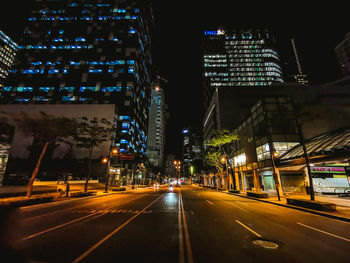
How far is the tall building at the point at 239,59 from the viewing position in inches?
3844

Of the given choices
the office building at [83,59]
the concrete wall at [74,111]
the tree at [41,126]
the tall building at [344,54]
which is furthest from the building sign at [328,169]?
the tall building at [344,54]

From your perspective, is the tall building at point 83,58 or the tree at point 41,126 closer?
the tree at point 41,126

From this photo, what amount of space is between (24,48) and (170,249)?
122 m

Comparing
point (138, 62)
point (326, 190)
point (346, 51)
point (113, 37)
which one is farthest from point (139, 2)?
point (346, 51)

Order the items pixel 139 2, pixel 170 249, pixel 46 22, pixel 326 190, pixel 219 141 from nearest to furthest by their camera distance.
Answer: pixel 170 249, pixel 326 190, pixel 219 141, pixel 46 22, pixel 139 2

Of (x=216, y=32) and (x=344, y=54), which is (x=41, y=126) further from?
(x=344, y=54)

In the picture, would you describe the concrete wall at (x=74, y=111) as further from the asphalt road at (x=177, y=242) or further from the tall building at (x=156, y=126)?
the tall building at (x=156, y=126)

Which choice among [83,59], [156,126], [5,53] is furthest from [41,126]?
[5,53]

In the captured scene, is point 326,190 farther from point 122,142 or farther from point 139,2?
point 139,2

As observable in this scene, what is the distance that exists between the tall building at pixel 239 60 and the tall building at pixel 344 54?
70.0m

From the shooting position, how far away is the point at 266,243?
5.50 m

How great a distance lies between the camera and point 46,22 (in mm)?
87688

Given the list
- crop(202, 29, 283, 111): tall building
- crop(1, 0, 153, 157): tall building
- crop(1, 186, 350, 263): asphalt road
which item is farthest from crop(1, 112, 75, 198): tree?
→ crop(202, 29, 283, 111): tall building

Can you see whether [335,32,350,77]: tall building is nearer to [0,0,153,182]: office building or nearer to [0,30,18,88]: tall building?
[0,0,153,182]: office building
